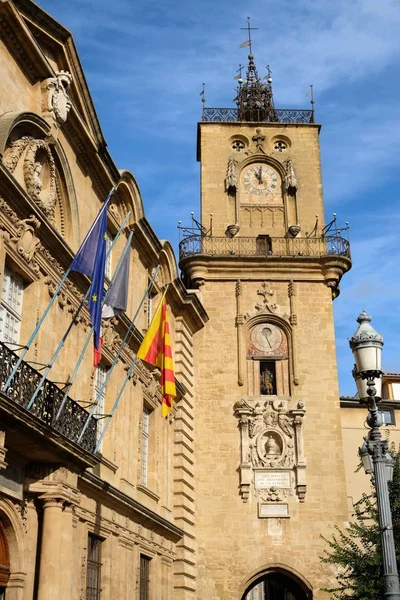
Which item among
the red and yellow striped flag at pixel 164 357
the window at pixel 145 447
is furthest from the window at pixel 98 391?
the window at pixel 145 447

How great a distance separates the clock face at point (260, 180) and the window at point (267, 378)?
20.6ft

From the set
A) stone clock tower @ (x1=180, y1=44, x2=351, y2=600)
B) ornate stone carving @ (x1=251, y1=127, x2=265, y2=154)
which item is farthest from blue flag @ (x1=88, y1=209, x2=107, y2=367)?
ornate stone carving @ (x1=251, y1=127, x2=265, y2=154)

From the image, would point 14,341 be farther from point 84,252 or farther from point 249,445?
point 249,445

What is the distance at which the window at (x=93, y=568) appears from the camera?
16.5 m

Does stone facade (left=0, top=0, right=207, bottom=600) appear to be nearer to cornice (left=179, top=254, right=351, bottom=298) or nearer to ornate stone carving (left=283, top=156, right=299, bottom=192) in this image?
cornice (left=179, top=254, right=351, bottom=298)

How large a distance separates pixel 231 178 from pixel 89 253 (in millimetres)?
14545

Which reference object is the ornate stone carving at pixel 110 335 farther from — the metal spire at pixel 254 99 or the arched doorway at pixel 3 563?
the metal spire at pixel 254 99

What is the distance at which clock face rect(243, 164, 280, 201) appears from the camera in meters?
29.4

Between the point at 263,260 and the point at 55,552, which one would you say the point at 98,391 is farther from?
the point at 263,260

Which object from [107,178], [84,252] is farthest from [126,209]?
[84,252]

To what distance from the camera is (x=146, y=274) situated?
906 inches

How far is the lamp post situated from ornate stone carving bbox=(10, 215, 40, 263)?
631 centimetres

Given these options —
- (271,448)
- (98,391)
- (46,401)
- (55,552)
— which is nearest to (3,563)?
(55,552)

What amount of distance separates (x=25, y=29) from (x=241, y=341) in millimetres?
14491
